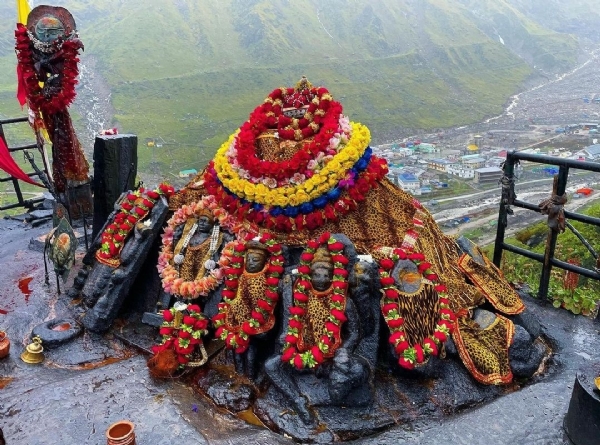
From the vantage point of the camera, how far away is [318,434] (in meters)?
4.04

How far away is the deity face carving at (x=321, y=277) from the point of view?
4473mm

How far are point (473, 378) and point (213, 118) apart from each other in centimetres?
3915

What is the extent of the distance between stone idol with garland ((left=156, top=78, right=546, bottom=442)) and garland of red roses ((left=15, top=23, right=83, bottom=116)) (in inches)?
109

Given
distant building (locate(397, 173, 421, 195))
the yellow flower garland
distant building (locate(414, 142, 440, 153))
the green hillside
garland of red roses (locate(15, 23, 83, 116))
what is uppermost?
garland of red roses (locate(15, 23, 83, 116))

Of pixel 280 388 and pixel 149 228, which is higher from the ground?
pixel 149 228

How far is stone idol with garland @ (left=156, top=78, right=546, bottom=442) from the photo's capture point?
4312 millimetres

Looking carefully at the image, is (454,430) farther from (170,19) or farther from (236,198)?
(170,19)

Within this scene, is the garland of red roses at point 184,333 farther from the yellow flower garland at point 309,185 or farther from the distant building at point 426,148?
the distant building at point 426,148

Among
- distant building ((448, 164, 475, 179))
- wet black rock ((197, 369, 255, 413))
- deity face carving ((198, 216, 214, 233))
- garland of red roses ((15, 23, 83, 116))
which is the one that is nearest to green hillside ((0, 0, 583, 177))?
distant building ((448, 164, 475, 179))

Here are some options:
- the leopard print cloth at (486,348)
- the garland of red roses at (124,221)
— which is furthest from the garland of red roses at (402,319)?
the garland of red roses at (124,221)

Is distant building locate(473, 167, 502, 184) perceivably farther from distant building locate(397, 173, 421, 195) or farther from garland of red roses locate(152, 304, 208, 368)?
garland of red roses locate(152, 304, 208, 368)

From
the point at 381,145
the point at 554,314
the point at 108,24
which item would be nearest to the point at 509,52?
the point at 381,145

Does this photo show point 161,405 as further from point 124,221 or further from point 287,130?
point 287,130

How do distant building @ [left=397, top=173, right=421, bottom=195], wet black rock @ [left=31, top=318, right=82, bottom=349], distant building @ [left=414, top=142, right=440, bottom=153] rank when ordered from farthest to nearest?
distant building @ [left=414, top=142, right=440, bottom=153]
distant building @ [left=397, top=173, right=421, bottom=195]
wet black rock @ [left=31, top=318, right=82, bottom=349]
